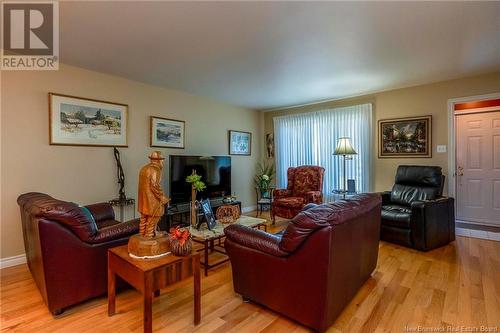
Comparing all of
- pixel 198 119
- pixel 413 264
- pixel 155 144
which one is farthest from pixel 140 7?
pixel 413 264

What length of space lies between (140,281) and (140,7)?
2082 millimetres

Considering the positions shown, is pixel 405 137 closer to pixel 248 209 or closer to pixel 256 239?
pixel 248 209

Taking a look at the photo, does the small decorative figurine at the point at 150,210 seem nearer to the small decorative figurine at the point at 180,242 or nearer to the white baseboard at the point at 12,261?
the small decorative figurine at the point at 180,242

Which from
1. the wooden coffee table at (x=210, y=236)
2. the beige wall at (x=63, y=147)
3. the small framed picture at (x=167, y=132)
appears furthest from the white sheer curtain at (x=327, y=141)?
the wooden coffee table at (x=210, y=236)

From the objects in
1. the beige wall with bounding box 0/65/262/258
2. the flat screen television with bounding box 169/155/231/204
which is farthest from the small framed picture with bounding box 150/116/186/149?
the flat screen television with bounding box 169/155/231/204

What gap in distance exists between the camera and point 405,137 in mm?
4410

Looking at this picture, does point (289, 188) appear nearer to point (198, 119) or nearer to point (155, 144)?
point (198, 119)

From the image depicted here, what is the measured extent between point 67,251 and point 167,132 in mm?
2789

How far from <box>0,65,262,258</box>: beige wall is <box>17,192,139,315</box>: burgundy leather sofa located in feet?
4.26

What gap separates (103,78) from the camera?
3705mm

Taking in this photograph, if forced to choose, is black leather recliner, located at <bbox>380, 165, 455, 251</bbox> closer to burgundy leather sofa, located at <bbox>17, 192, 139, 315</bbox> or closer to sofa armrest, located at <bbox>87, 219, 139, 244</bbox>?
sofa armrest, located at <bbox>87, 219, 139, 244</bbox>

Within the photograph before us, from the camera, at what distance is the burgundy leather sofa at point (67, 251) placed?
6.25 ft

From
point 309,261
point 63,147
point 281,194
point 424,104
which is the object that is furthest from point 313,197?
point 63,147

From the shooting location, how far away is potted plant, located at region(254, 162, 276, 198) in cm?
589
